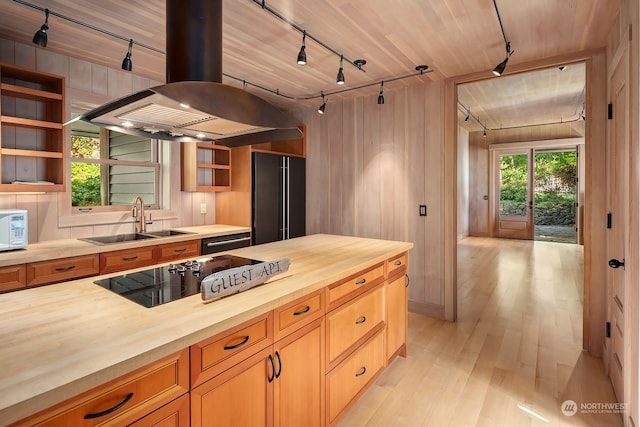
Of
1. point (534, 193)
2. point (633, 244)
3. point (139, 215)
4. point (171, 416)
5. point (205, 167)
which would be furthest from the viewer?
point (534, 193)

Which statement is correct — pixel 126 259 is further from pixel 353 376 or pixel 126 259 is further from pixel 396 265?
pixel 396 265

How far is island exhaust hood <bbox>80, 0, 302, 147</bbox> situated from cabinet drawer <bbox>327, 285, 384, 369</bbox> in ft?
3.73

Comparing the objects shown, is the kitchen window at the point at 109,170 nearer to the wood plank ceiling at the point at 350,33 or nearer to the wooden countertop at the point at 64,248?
the wooden countertop at the point at 64,248

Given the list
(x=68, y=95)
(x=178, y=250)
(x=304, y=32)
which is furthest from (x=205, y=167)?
(x=304, y=32)

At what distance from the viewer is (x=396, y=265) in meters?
2.62

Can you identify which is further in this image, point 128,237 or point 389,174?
point 389,174

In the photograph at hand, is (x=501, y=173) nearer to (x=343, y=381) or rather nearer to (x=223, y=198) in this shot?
(x=223, y=198)

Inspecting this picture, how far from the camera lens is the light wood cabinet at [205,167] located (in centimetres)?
395

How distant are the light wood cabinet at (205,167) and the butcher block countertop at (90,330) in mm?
2504

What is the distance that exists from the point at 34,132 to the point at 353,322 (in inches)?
123

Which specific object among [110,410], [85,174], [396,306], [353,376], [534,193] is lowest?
[353,376]

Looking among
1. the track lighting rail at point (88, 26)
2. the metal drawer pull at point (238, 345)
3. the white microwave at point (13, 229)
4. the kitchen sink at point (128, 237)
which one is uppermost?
the track lighting rail at point (88, 26)

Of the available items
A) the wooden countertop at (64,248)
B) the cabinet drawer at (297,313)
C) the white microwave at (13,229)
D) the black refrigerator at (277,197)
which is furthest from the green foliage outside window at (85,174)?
the cabinet drawer at (297,313)

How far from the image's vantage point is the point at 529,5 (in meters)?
2.26
